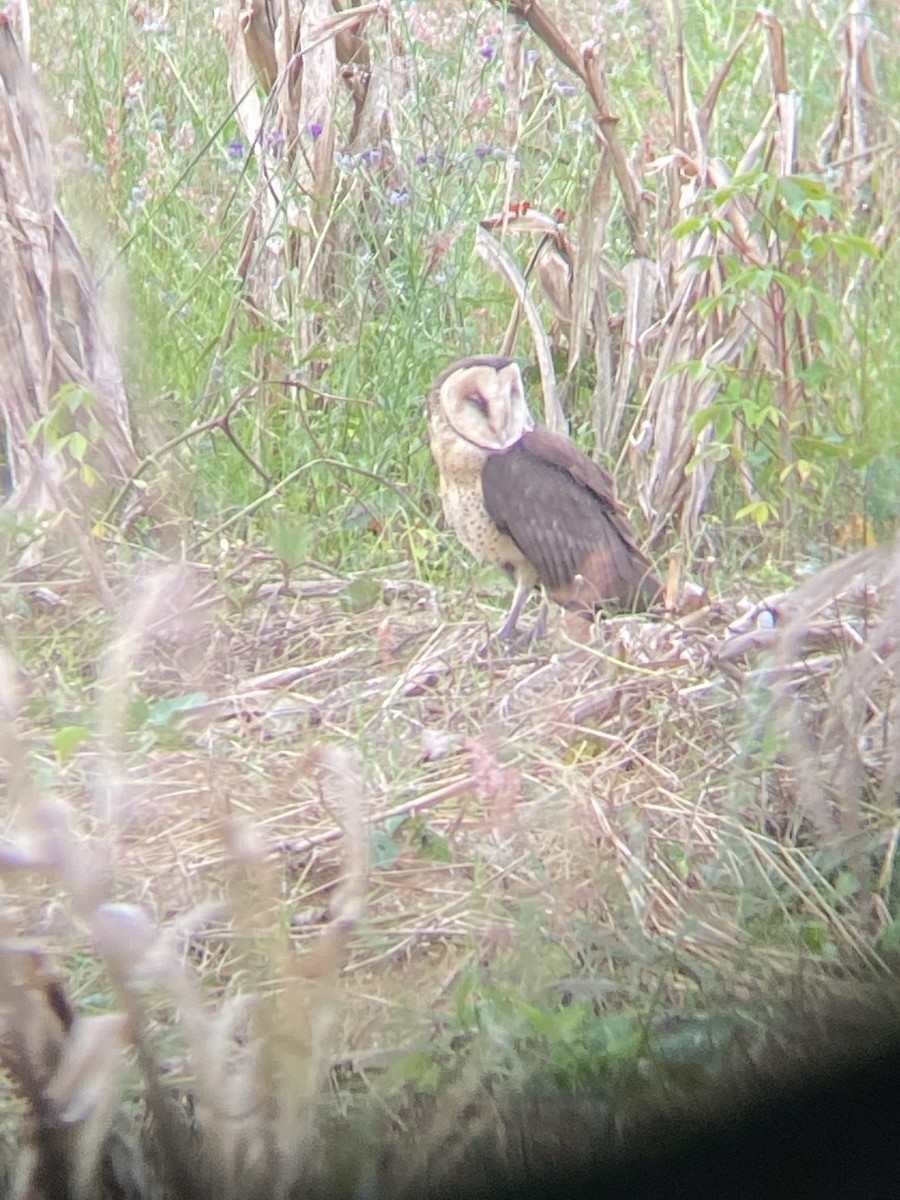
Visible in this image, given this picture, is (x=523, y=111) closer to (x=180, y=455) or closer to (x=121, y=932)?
(x=180, y=455)

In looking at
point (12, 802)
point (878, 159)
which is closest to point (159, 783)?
point (12, 802)

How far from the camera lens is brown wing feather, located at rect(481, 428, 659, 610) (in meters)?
2.44

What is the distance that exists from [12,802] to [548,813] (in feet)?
1.92

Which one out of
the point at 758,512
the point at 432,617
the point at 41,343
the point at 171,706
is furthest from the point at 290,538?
the point at 758,512

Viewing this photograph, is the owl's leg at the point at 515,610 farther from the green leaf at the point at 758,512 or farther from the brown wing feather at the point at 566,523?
the green leaf at the point at 758,512

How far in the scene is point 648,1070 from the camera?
1448mm

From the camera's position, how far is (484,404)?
2.57m

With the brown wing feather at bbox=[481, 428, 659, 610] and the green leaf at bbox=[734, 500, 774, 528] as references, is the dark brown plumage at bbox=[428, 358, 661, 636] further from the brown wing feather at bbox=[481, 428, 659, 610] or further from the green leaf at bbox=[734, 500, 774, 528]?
the green leaf at bbox=[734, 500, 774, 528]

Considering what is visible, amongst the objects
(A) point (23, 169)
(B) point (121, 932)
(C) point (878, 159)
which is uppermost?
(A) point (23, 169)

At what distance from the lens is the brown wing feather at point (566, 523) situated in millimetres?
2436

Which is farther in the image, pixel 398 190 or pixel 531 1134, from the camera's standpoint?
pixel 398 190

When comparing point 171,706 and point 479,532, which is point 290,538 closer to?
point 479,532

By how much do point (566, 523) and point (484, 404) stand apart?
25 cm

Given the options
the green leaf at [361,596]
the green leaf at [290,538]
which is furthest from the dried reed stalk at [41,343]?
the green leaf at [361,596]
